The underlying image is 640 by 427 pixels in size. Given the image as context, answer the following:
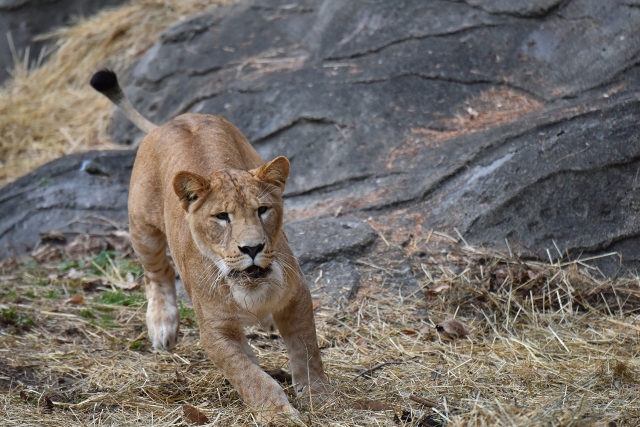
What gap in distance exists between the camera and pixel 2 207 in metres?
8.46

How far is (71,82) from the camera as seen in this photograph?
11.5 metres

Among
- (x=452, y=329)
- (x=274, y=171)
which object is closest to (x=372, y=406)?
(x=274, y=171)

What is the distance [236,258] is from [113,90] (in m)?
2.89

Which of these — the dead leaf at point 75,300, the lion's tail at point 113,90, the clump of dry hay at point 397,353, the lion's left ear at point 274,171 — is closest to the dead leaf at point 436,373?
the clump of dry hay at point 397,353

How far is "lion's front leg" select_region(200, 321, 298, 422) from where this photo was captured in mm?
4227

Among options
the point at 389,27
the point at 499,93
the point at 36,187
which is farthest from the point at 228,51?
the point at 499,93

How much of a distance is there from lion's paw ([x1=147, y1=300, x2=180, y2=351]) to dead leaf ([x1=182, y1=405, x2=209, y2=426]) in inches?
47.1

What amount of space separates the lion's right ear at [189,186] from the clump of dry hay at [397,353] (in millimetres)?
1067

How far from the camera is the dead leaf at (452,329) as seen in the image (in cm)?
557

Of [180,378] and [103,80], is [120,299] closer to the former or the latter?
[103,80]

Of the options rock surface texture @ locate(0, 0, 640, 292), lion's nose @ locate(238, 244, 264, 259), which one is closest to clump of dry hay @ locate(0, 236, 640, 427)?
rock surface texture @ locate(0, 0, 640, 292)

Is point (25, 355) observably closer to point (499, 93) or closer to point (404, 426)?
point (404, 426)

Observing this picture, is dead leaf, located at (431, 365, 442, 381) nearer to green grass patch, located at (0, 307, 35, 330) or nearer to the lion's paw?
the lion's paw

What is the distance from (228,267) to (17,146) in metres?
7.38
